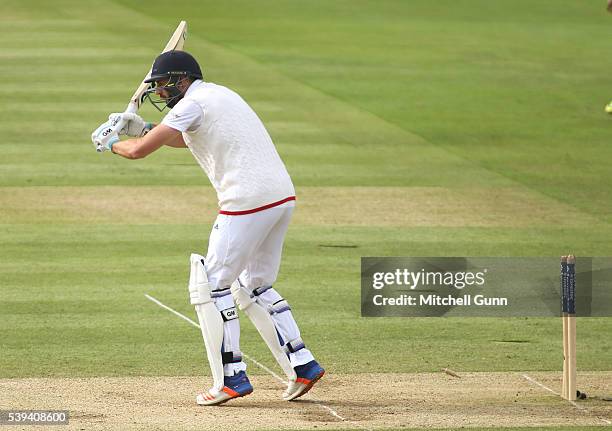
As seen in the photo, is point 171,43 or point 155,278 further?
point 155,278

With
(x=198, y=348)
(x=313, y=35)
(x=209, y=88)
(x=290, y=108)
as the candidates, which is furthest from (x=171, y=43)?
(x=313, y=35)

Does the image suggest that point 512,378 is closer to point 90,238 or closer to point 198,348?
point 198,348

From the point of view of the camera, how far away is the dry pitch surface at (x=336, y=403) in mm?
7539

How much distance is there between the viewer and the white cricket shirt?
26.3 feet

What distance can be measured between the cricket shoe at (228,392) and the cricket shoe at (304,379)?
A: 11.9 inches

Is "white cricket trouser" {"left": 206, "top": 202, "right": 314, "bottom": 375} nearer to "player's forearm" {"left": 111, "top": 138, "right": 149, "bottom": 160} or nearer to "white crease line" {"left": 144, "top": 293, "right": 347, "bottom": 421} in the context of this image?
"white crease line" {"left": 144, "top": 293, "right": 347, "bottom": 421}

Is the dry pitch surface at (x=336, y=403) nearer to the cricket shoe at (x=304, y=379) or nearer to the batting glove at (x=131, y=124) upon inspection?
the cricket shoe at (x=304, y=379)

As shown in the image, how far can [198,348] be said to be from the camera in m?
9.75

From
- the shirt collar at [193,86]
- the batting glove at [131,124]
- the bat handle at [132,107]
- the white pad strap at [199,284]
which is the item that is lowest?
the white pad strap at [199,284]

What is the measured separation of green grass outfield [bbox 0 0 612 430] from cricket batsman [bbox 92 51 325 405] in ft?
3.33

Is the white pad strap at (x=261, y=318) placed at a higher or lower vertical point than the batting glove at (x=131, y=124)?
lower

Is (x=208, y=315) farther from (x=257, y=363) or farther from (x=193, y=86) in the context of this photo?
(x=193, y=86)

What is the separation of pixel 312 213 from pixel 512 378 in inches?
267

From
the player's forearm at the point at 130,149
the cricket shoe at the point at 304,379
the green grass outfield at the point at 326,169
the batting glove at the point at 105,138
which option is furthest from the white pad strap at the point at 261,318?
the batting glove at the point at 105,138
